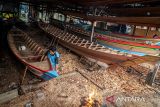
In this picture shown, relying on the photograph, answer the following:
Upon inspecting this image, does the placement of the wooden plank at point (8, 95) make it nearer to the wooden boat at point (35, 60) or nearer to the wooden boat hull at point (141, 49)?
the wooden boat at point (35, 60)

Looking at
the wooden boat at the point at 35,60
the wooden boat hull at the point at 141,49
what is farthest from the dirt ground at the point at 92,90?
the wooden boat hull at the point at 141,49

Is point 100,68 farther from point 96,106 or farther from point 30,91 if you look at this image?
point 30,91

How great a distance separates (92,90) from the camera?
16.8ft

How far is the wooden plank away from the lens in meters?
3.97

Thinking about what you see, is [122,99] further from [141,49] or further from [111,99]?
[141,49]

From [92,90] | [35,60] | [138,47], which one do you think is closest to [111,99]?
[92,90]

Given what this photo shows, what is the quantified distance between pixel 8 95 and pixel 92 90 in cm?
308

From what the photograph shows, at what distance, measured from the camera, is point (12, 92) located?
420 centimetres

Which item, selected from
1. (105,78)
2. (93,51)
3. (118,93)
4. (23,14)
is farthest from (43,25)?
(23,14)

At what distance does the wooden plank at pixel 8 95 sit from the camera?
13.0ft

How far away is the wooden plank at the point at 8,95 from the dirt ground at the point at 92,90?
5.2 inches

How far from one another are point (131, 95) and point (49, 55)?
3.79 metres

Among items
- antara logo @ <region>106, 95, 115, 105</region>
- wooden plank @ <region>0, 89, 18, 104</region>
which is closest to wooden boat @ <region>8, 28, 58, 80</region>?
wooden plank @ <region>0, 89, 18, 104</region>

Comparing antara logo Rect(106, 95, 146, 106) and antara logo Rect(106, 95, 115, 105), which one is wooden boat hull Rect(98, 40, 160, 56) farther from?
antara logo Rect(106, 95, 115, 105)
